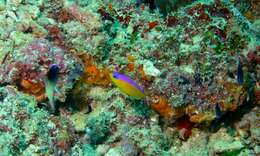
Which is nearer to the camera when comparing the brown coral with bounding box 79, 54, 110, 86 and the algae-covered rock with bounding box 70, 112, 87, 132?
the algae-covered rock with bounding box 70, 112, 87, 132

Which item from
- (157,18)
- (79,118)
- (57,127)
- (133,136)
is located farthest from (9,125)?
(157,18)

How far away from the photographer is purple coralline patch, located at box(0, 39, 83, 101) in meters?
3.90

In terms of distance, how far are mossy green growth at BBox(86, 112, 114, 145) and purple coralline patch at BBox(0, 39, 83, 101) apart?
1.52 ft

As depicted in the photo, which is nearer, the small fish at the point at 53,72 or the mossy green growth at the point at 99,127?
the small fish at the point at 53,72

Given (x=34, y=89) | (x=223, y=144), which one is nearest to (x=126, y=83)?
(x=34, y=89)

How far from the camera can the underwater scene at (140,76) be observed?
3994 mm

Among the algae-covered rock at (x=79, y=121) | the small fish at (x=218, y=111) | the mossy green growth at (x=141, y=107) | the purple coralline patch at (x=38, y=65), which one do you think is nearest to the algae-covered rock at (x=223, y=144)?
the small fish at (x=218, y=111)

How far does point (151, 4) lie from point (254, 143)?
9.58ft

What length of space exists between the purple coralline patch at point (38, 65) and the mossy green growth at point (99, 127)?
46 cm

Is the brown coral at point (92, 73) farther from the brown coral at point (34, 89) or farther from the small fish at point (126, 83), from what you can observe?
the small fish at point (126, 83)

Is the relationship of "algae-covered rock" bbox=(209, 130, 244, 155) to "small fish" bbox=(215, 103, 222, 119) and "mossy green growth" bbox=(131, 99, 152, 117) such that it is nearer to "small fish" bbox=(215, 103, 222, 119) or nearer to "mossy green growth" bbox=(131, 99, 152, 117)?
"small fish" bbox=(215, 103, 222, 119)

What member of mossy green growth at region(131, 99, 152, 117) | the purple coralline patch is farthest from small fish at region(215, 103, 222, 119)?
the purple coralline patch

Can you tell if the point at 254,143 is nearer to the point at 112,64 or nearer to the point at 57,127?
the point at 112,64

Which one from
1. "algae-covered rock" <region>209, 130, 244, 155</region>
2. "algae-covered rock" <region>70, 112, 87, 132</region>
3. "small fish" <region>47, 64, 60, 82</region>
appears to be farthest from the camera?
"algae-covered rock" <region>209, 130, 244, 155</region>
